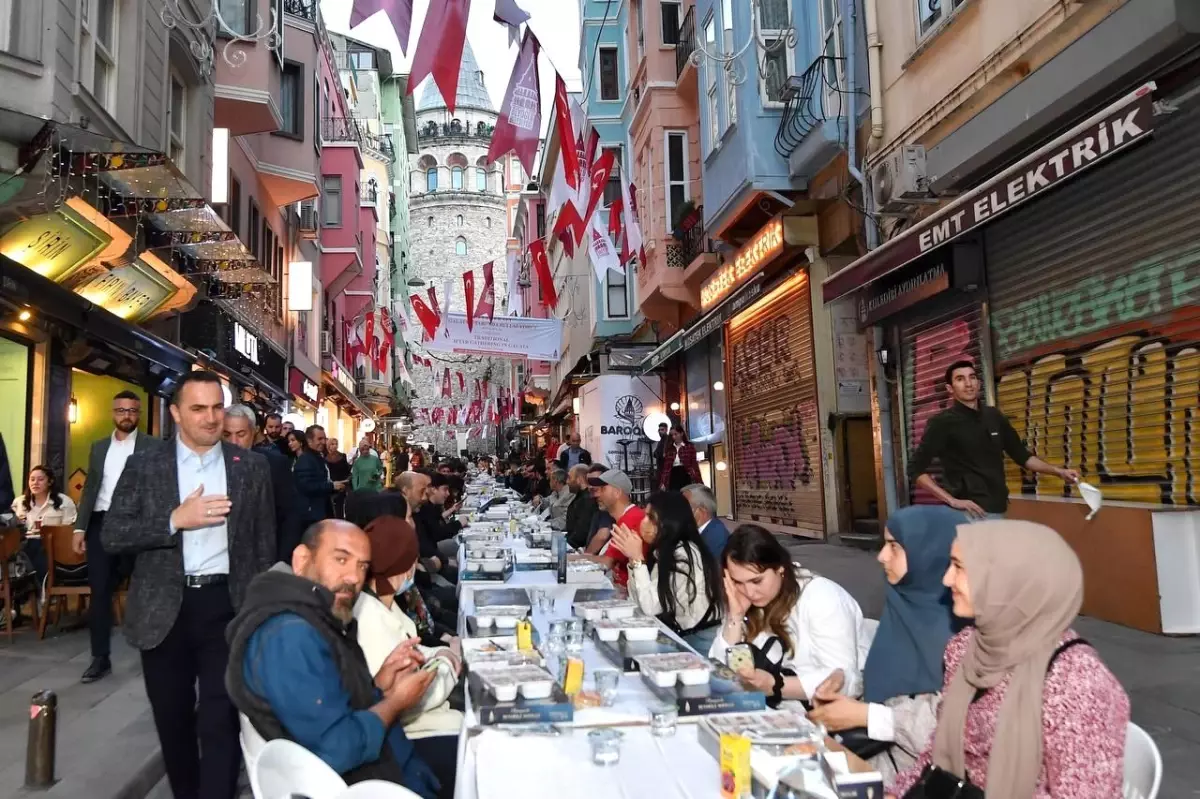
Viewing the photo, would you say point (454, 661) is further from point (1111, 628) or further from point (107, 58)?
point (107, 58)

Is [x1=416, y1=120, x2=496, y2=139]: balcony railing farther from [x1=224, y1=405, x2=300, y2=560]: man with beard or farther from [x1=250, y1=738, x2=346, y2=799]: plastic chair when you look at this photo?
[x1=250, y1=738, x2=346, y2=799]: plastic chair

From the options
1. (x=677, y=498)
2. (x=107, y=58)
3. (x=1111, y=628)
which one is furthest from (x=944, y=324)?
(x=107, y=58)

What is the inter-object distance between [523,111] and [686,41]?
382 inches

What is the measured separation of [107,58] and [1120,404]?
38.4 ft

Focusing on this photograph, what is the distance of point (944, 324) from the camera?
33.7 feet

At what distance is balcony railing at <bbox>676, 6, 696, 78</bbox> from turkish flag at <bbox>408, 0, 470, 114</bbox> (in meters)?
10.3

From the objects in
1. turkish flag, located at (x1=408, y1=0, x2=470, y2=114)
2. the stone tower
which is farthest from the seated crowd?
the stone tower

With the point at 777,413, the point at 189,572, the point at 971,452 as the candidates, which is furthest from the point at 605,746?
the point at 777,413

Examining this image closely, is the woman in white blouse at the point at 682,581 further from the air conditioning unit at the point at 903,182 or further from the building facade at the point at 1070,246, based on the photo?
the air conditioning unit at the point at 903,182

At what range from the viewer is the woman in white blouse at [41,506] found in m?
9.35

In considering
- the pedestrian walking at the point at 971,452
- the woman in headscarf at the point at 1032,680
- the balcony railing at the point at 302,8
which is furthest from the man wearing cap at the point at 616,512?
the balcony railing at the point at 302,8

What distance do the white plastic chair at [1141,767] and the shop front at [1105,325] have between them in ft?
11.0

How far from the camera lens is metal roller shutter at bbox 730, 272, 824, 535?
14.0 meters

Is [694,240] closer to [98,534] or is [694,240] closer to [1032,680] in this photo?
[98,534]
